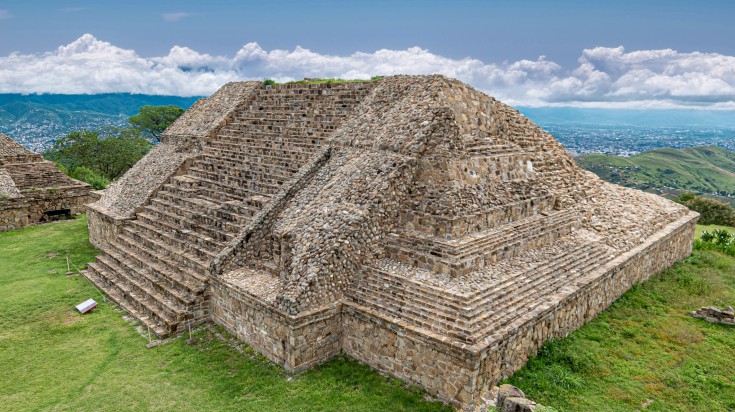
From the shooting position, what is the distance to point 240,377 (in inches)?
284

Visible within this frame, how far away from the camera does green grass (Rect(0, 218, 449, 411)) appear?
6.60 metres

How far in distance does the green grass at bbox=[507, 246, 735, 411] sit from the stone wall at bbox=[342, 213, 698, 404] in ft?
1.05

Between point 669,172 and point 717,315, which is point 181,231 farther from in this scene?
point 669,172

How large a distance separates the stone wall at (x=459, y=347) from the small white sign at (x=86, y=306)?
6.02 meters

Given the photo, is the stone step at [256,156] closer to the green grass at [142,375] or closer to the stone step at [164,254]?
the stone step at [164,254]

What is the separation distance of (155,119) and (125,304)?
88.4 ft

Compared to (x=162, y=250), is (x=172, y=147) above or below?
above

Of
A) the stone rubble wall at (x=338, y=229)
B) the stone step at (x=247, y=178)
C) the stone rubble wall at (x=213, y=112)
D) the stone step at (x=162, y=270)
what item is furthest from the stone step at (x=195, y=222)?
the stone rubble wall at (x=213, y=112)

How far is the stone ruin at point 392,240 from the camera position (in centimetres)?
696

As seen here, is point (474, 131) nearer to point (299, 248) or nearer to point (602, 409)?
point (299, 248)

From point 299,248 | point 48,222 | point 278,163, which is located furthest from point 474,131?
point 48,222

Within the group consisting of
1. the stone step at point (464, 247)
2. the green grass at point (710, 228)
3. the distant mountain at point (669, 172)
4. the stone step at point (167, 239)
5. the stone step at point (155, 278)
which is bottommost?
the distant mountain at point (669, 172)

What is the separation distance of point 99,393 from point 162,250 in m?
4.32

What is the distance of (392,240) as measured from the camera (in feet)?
26.1
